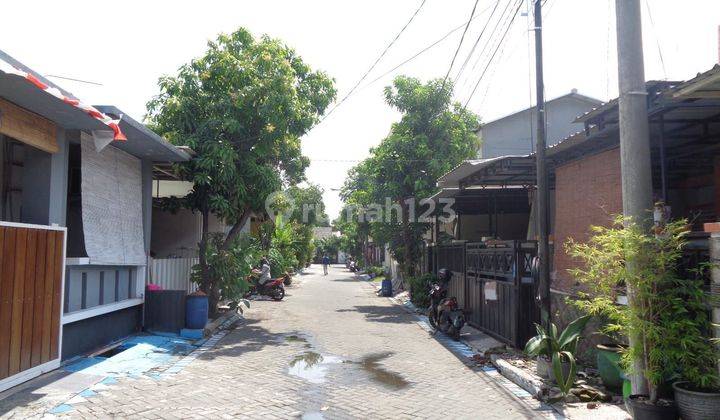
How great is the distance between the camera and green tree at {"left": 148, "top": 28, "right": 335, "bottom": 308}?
41.7 feet

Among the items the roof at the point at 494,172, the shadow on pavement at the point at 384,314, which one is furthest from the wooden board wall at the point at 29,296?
the shadow on pavement at the point at 384,314

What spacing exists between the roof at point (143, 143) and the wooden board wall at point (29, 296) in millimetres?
1985

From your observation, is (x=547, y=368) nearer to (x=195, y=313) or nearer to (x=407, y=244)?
(x=195, y=313)

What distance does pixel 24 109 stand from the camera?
7.25 metres

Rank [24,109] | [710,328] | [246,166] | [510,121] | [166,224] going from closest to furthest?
[710,328] → [24,109] → [246,166] → [166,224] → [510,121]

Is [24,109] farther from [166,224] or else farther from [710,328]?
[166,224]

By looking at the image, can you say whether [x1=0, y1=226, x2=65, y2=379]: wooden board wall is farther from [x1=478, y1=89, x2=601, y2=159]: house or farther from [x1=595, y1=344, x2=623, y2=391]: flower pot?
[x1=478, y1=89, x2=601, y2=159]: house

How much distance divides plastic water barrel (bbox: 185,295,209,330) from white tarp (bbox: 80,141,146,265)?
1320mm

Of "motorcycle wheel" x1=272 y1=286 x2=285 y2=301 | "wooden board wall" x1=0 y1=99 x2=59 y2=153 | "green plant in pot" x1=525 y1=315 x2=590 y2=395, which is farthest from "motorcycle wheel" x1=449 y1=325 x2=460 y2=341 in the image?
"motorcycle wheel" x1=272 y1=286 x2=285 y2=301

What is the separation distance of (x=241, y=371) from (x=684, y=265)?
625cm

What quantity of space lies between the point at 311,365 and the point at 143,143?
16.7ft

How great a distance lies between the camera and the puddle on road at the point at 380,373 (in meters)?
7.73

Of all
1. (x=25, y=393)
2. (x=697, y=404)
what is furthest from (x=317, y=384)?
(x=697, y=404)

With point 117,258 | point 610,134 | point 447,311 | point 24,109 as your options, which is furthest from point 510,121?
point 24,109
